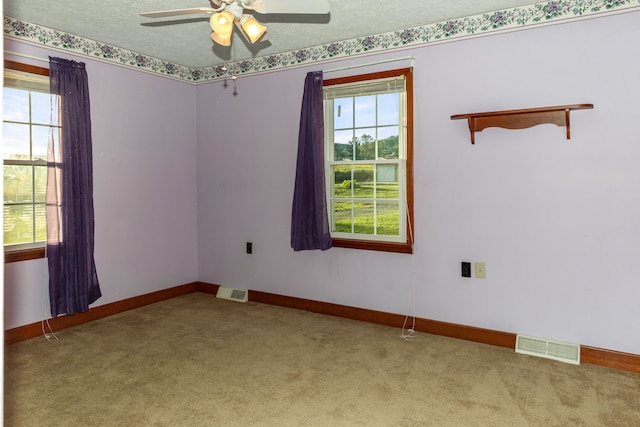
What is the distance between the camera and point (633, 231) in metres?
2.82

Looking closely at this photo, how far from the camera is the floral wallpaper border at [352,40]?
2.96 m

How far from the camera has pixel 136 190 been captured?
4262 millimetres

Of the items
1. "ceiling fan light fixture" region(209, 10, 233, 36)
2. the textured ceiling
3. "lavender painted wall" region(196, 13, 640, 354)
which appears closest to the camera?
"ceiling fan light fixture" region(209, 10, 233, 36)

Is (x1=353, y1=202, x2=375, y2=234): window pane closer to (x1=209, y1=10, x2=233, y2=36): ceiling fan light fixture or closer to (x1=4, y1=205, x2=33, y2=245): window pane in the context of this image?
(x1=209, y1=10, x2=233, y2=36): ceiling fan light fixture

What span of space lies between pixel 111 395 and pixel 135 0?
255cm

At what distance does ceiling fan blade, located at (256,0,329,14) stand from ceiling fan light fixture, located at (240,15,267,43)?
0.22 feet

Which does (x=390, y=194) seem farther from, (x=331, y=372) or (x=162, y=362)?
(x=162, y=362)

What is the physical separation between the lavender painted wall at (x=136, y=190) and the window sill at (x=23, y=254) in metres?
0.05

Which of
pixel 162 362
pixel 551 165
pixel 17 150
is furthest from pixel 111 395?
pixel 551 165

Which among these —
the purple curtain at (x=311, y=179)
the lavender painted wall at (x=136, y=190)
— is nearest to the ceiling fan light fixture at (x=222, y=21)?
the purple curtain at (x=311, y=179)

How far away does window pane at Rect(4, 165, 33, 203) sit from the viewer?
11.0 ft

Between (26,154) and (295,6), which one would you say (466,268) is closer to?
(295,6)

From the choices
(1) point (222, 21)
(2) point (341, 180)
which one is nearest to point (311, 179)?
(2) point (341, 180)

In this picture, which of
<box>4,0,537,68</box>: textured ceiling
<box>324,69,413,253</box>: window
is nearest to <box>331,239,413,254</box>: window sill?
<box>324,69,413,253</box>: window
